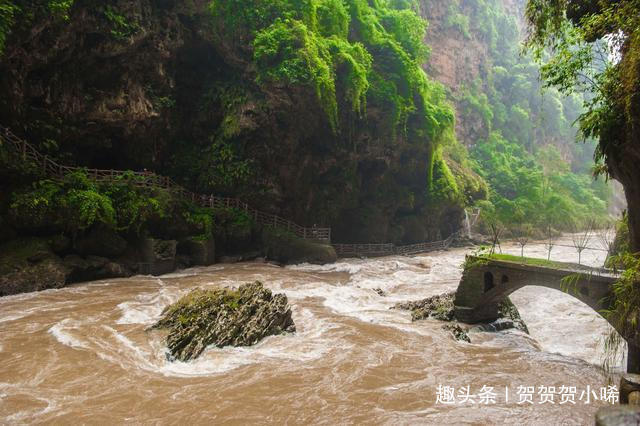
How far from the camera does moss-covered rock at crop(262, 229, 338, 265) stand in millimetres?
24156

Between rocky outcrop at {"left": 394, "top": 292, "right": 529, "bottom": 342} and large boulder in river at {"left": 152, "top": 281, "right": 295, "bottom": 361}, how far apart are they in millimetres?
4771

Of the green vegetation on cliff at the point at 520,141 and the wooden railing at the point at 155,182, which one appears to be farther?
the green vegetation on cliff at the point at 520,141

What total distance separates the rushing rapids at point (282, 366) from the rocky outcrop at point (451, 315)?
0.37m

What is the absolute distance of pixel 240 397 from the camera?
24.9 ft

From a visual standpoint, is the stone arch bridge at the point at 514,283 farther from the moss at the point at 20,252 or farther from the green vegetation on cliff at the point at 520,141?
the green vegetation on cliff at the point at 520,141

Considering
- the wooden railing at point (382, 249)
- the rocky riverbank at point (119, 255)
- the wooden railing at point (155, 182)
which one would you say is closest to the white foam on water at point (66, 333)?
the rocky riverbank at point (119, 255)

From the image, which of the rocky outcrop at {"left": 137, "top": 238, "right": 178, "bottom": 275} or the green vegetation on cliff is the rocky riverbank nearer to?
the rocky outcrop at {"left": 137, "top": 238, "right": 178, "bottom": 275}

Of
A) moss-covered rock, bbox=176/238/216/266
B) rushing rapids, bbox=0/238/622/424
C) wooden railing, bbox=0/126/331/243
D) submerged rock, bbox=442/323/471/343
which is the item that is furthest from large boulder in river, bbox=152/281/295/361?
wooden railing, bbox=0/126/331/243

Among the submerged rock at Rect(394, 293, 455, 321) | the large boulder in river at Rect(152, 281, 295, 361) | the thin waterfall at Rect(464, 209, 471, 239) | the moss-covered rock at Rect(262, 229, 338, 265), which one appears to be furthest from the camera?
the thin waterfall at Rect(464, 209, 471, 239)

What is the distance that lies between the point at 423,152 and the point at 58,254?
24370mm

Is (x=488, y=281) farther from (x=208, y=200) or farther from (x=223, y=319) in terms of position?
(x=208, y=200)

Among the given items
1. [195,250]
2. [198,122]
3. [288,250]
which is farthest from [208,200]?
[288,250]

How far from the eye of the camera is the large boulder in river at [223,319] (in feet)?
31.5

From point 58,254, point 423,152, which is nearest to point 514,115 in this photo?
point 423,152
